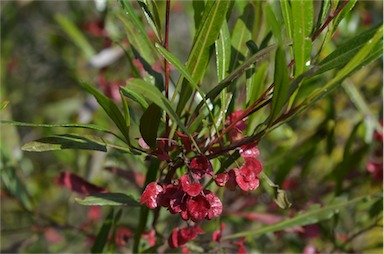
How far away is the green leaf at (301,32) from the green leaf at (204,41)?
3.3 inches

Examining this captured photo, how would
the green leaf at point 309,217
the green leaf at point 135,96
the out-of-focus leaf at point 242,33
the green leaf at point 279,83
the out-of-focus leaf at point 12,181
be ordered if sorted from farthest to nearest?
the out-of-focus leaf at point 12,181
the green leaf at point 309,217
the out-of-focus leaf at point 242,33
the green leaf at point 135,96
the green leaf at point 279,83

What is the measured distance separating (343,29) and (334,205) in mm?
656

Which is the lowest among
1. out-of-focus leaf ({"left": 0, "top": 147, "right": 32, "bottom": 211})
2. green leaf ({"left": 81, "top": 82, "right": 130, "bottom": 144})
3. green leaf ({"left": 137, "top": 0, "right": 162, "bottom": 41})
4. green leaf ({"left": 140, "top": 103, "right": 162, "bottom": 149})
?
green leaf ({"left": 140, "top": 103, "right": 162, "bottom": 149})

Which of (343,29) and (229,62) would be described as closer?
(229,62)

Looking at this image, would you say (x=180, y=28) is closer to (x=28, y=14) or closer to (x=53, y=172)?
(x=28, y=14)

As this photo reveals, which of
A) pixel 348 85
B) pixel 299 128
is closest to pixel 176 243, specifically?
pixel 348 85

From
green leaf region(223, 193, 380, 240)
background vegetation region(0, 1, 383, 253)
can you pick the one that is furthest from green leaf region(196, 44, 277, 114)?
green leaf region(223, 193, 380, 240)

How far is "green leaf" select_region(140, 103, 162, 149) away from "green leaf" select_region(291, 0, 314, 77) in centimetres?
17

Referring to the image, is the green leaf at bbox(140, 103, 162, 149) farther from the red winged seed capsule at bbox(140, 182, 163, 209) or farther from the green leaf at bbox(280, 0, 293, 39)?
the green leaf at bbox(280, 0, 293, 39)

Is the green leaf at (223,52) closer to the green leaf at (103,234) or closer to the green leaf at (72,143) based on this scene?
the green leaf at (72,143)

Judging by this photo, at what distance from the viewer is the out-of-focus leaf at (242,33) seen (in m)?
0.83

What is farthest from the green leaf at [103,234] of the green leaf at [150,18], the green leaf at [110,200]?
the green leaf at [150,18]

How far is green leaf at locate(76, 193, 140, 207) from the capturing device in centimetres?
80

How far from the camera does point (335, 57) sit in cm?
68
